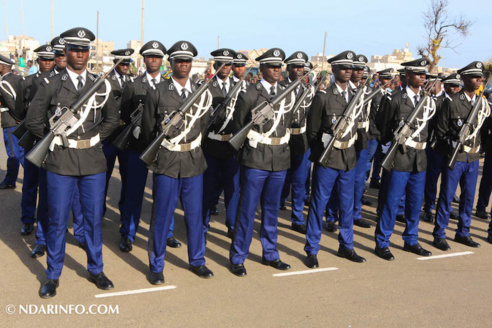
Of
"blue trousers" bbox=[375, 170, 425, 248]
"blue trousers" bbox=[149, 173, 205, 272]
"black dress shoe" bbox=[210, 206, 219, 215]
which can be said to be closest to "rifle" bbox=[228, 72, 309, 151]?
"blue trousers" bbox=[149, 173, 205, 272]

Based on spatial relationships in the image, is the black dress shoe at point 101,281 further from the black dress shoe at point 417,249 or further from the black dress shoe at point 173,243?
the black dress shoe at point 417,249

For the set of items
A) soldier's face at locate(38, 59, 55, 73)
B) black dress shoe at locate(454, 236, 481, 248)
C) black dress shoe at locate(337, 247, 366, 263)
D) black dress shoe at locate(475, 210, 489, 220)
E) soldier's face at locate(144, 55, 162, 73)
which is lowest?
black dress shoe at locate(337, 247, 366, 263)

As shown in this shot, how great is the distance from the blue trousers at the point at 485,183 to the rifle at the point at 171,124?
15.6 ft

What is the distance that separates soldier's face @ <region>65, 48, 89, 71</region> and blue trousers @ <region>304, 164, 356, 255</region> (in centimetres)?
268

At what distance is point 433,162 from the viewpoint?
673 cm

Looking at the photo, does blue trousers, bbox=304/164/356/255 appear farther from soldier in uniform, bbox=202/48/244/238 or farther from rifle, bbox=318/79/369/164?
soldier in uniform, bbox=202/48/244/238

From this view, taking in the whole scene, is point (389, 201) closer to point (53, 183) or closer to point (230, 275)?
point (230, 275)

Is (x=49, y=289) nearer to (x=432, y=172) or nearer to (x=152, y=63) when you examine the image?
(x=152, y=63)

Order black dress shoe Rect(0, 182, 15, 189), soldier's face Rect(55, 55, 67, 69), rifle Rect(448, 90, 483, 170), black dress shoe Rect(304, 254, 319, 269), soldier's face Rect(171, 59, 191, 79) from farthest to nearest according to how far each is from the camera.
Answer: black dress shoe Rect(0, 182, 15, 189), rifle Rect(448, 90, 483, 170), soldier's face Rect(55, 55, 67, 69), black dress shoe Rect(304, 254, 319, 269), soldier's face Rect(171, 59, 191, 79)

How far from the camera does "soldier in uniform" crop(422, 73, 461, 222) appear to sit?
629cm

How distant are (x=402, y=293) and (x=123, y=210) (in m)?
3.30

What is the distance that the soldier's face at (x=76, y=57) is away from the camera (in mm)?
4324

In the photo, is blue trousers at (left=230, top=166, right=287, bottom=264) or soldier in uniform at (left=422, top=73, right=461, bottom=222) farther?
soldier in uniform at (left=422, top=73, right=461, bottom=222)

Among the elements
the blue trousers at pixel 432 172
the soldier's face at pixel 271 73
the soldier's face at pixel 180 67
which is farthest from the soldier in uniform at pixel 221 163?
the blue trousers at pixel 432 172
